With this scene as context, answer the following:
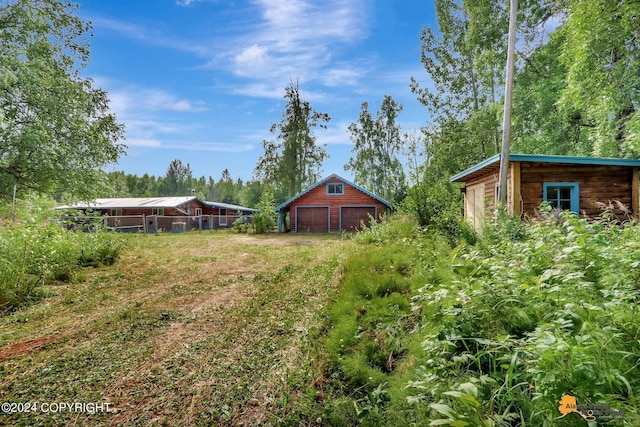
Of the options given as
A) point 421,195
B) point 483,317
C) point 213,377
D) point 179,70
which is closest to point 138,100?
point 179,70

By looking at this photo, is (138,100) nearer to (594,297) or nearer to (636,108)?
(594,297)

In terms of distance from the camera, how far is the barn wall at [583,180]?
8.49 meters

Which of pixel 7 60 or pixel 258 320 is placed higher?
pixel 7 60

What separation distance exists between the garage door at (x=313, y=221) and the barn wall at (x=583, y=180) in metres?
14.7

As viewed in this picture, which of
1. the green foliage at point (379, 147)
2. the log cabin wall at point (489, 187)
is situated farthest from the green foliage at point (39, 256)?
the green foliage at point (379, 147)

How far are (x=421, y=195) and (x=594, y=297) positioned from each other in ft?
19.9

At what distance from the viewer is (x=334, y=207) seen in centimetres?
2208

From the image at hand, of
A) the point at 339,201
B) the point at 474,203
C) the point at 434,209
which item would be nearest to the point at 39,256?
the point at 434,209

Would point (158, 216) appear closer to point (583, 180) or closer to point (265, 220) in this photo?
point (265, 220)

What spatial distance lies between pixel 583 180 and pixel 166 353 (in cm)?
1129

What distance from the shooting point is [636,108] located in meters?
10.7

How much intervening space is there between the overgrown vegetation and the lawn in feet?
1.67

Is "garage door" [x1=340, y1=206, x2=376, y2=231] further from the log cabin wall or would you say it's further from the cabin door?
the log cabin wall

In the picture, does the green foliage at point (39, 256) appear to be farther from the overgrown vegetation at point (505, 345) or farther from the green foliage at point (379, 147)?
the green foliage at point (379, 147)
